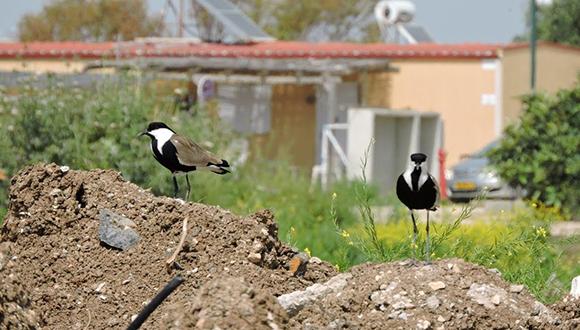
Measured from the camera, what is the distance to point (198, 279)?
6152 mm

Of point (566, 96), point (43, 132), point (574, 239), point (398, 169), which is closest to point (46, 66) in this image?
point (398, 169)

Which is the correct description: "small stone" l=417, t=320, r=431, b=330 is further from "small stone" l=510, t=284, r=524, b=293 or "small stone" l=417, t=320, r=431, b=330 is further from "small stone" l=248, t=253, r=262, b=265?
"small stone" l=248, t=253, r=262, b=265

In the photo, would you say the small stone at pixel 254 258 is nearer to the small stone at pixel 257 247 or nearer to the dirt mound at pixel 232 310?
the small stone at pixel 257 247

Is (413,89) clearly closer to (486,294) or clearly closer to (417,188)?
(417,188)

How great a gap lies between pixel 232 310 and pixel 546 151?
623 inches

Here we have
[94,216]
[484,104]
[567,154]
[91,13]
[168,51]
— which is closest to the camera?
[94,216]

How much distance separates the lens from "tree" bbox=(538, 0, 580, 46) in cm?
5579

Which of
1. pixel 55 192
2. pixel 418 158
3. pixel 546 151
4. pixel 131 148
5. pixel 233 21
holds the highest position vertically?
pixel 233 21

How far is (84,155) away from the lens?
1466cm

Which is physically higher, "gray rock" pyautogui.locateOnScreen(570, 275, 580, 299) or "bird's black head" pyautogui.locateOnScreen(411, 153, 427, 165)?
"bird's black head" pyautogui.locateOnScreen(411, 153, 427, 165)

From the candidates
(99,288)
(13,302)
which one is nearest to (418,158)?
(99,288)

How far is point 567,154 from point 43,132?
7.92 m

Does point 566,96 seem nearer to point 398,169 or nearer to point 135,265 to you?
point 398,169

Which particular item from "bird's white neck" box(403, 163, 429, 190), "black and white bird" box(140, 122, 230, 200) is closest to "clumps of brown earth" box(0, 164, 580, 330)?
"black and white bird" box(140, 122, 230, 200)
